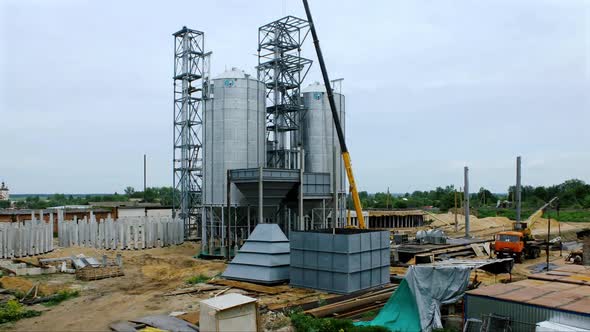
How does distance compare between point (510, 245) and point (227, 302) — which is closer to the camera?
point (227, 302)

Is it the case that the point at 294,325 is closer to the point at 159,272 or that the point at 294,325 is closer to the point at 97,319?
the point at 97,319

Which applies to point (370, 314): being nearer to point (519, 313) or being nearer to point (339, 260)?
point (339, 260)

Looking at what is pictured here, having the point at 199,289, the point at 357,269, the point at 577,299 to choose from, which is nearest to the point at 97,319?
the point at 199,289

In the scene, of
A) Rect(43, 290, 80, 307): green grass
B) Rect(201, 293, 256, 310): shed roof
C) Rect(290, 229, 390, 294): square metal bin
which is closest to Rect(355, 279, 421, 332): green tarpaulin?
Rect(201, 293, 256, 310): shed roof

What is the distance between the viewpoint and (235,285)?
2380 centimetres

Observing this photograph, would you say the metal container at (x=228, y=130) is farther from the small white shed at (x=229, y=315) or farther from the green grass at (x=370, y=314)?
the small white shed at (x=229, y=315)

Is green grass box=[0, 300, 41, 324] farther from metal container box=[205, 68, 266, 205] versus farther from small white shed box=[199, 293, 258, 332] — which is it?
metal container box=[205, 68, 266, 205]

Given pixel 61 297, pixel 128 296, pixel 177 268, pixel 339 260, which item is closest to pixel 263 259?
pixel 339 260

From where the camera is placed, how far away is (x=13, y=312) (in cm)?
1839

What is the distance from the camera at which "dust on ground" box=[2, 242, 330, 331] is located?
1798cm

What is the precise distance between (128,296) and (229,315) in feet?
31.8

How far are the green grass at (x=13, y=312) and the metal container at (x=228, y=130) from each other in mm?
17936

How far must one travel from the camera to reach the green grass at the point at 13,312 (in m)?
18.0

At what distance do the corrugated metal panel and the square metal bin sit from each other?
7302mm
